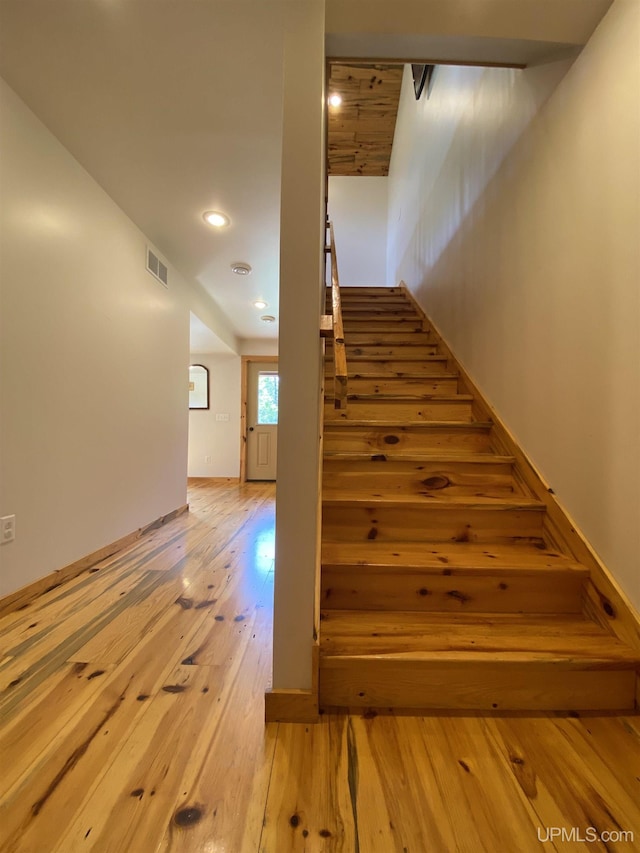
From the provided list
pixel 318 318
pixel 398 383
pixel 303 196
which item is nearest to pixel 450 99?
pixel 398 383

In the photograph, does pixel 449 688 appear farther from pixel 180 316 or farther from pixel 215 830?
pixel 180 316

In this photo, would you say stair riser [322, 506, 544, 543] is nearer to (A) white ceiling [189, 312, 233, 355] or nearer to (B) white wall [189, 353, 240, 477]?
(A) white ceiling [189, 312, 233, 355]

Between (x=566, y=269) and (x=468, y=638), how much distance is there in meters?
1.47

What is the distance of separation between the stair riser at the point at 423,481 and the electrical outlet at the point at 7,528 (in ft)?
4.71

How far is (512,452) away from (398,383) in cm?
93

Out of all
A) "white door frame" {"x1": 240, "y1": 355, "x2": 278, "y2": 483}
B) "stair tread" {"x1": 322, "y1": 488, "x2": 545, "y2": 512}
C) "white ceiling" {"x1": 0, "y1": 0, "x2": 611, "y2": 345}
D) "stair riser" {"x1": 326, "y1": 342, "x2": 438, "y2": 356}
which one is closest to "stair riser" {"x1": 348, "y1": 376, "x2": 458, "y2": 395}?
"stair riser" {"x1": 326, "y1": 342, "x2": 438, "y2": 356}

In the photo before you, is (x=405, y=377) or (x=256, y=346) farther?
(x=256, y=346)

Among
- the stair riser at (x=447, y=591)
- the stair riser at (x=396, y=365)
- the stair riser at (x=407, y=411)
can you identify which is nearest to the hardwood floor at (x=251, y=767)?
the stair riser at (x=447, y=591)

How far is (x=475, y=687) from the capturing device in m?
1.05

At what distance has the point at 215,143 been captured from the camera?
1944 millimetres

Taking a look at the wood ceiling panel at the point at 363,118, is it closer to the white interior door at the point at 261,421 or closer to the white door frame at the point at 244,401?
the white door frame at the point at 244,401

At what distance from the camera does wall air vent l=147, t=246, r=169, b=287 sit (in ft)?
9.31

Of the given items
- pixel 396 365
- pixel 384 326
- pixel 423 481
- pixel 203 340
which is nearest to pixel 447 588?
pixel 423 481

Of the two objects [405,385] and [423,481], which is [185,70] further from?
[423,481]
